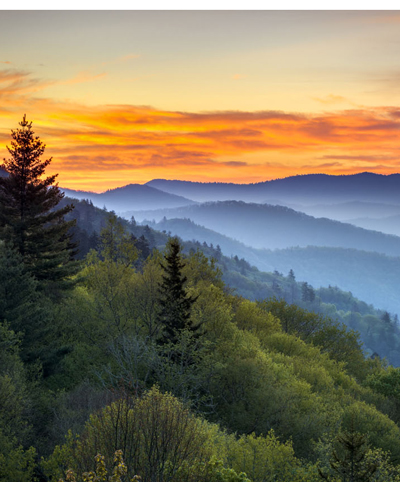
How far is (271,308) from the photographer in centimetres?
6512

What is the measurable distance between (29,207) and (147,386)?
1772 centimetres

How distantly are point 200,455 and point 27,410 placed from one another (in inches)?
440

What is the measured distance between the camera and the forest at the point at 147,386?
16.5 m

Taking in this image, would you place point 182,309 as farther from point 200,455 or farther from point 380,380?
point 380,380

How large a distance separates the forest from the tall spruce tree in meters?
0.11

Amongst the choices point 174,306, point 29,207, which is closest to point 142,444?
point 174,306

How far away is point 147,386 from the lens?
33.2 metres

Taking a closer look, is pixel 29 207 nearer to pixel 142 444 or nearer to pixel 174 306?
pixel 174 306

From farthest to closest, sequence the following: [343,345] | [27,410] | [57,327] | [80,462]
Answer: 1. [343,345]
2. [57,327]
3. [27,410]
4. [80,462]

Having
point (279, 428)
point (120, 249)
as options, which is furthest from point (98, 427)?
point (120, 249)

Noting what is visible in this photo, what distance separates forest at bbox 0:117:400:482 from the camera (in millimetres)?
16531

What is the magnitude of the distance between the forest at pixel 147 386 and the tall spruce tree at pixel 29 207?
0.35 ft

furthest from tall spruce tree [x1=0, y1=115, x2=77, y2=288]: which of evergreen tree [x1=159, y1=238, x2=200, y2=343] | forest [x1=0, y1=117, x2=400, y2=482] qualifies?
evergreen tree [x1=159, y1=238, x2=200, y2=343]

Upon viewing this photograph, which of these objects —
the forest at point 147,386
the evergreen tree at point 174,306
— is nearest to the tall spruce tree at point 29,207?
the forest at point 147,386
